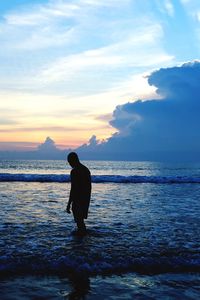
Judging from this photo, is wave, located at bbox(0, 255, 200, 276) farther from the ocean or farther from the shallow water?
the shallow water

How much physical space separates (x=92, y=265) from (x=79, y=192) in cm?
276

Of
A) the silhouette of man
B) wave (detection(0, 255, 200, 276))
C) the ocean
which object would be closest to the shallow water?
the ocean

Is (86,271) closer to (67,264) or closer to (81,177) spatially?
(67,264)

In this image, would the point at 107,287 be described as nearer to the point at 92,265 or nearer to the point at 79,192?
the point at 92,265

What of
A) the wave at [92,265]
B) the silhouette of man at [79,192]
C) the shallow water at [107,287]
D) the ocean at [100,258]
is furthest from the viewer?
the silhouette of man at [79,192]

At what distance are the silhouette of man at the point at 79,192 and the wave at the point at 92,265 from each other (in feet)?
6.91

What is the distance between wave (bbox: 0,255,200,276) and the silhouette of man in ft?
6.91

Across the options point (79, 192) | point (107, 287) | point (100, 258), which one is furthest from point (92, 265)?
point (79, 192)

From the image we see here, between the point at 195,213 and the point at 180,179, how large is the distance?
27346 mm

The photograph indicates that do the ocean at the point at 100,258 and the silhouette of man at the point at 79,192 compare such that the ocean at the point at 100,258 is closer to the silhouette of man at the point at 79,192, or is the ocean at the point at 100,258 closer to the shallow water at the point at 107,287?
the shallow water at the point at 107,287

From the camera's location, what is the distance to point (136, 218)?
11688 mm

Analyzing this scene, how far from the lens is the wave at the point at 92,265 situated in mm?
5969

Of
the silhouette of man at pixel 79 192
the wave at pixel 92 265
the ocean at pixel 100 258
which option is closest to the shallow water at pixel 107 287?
the ocean at pixel 100 258

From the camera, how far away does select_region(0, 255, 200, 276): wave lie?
235 inches
